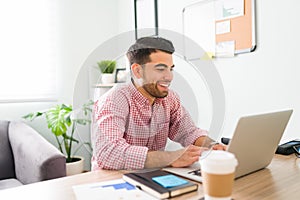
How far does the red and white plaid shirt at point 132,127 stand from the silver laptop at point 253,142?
16 centimetres

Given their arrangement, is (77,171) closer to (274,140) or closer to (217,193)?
(274,140)

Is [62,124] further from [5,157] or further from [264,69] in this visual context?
[264,69]

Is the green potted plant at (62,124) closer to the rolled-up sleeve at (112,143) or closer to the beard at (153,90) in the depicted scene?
the rolled-up sleeve at (112,143)

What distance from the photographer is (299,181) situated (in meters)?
0.76

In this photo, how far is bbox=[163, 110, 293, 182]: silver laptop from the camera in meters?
0.69

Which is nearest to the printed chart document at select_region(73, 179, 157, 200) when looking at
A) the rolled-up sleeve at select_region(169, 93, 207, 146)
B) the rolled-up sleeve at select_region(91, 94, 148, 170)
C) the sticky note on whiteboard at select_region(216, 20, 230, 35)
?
the rolled-up sleeve at select_region(91, 94, 148, 170)

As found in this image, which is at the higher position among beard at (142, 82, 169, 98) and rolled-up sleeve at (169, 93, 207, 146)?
beard at (142, 82, 169, 98)

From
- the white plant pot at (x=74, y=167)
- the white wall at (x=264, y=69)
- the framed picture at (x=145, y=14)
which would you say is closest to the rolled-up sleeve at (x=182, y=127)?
the white wall at (x=264, y=69)

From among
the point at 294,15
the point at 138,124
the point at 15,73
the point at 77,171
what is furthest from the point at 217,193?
the point at 15,73

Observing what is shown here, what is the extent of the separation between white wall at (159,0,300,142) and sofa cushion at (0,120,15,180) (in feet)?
4.66

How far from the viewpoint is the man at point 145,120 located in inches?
34.2

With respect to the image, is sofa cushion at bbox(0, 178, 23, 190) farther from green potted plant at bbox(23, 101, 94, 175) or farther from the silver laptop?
the silver laptop

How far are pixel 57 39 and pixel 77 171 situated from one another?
3.63ft

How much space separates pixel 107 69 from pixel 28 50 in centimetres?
125
